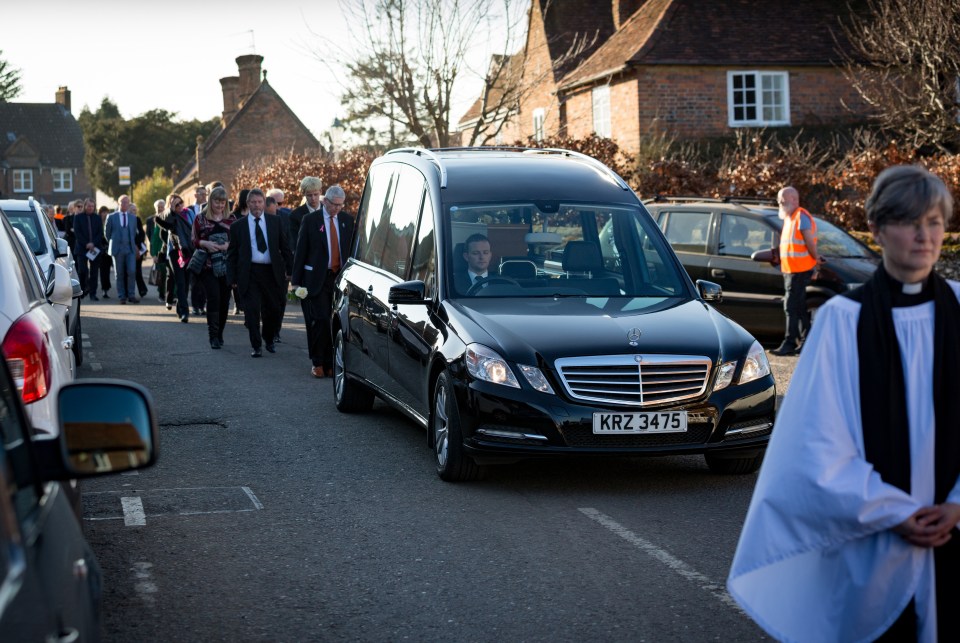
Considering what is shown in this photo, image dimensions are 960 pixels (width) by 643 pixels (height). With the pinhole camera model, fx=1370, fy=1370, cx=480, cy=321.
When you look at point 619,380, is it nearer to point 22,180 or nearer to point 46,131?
point 22,180

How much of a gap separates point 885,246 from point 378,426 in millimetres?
7671

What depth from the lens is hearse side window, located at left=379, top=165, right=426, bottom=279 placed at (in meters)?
9.87

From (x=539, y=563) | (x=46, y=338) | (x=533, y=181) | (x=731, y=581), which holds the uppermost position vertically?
(x=533, y=181)

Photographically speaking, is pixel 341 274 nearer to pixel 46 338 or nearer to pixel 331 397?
pixel 331 397

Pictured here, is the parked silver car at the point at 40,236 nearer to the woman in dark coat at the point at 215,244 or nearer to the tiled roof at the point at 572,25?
the woman in dark coat at the point at 215,244

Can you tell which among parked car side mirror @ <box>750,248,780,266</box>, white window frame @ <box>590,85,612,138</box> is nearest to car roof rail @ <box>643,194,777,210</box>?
parked car side mirror @ <box>750,248,780,266</box>

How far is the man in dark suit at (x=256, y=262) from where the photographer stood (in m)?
15.7

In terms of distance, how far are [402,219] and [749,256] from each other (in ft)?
24.0

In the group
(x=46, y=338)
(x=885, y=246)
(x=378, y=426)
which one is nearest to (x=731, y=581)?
(x=885, y=246)

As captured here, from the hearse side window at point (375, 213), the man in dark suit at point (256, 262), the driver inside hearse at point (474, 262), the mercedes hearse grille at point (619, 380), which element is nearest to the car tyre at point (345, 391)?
the hearse side window at point (375, 213)

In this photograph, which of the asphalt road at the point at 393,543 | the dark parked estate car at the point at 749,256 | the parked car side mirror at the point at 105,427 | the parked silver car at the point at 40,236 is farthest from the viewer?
the dark parked estate car at the point at 749,256

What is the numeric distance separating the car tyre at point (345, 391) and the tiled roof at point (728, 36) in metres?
23.9

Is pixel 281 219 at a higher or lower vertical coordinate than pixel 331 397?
higher

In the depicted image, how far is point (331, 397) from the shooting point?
12.4 metres
